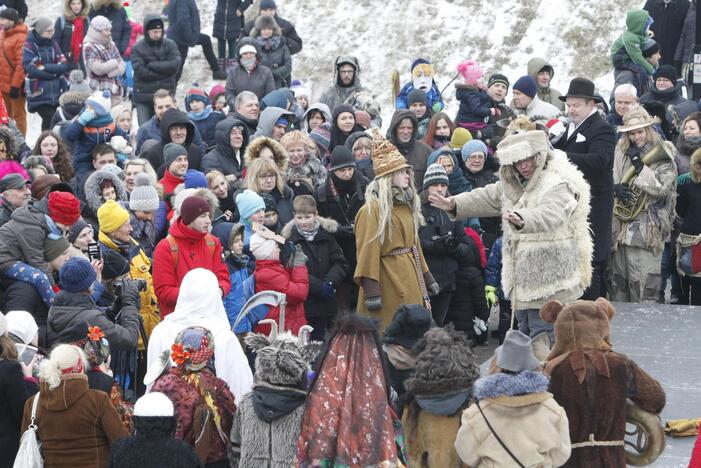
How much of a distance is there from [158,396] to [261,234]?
12.5 feet

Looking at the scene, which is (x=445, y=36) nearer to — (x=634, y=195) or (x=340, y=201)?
(x=634, y=195)

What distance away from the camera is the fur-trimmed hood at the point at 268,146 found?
11.8 m

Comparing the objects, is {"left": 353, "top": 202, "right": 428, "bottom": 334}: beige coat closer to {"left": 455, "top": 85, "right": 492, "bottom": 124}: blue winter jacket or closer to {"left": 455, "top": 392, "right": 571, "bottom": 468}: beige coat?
{"left": 455, "top": 392, "right": 571, "bottom": 468}: beige coat

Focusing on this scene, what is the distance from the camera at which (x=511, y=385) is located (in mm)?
6574

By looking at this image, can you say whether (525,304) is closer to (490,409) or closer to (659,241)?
(490,409)

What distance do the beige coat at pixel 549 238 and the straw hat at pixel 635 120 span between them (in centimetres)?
335

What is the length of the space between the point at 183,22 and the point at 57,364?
14.5 m

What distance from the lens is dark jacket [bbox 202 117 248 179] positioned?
12719mm

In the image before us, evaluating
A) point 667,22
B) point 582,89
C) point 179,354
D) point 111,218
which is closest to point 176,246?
point 111,218

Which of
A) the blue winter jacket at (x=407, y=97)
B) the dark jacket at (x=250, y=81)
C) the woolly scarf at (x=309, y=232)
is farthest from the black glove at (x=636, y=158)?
the dark jacket at (x=250, y=81)

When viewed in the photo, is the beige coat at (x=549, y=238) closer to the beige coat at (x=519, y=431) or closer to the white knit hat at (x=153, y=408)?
the beige coat at (x=519, y=431)

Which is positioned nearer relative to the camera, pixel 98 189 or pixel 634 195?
pixel 98 189

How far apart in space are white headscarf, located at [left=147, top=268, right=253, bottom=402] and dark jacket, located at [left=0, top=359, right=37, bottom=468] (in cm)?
83

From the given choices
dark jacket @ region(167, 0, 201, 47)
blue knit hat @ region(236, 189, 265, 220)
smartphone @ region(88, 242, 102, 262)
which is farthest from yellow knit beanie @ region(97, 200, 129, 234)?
dark jacket @ region(167, 0, 201, 47)
